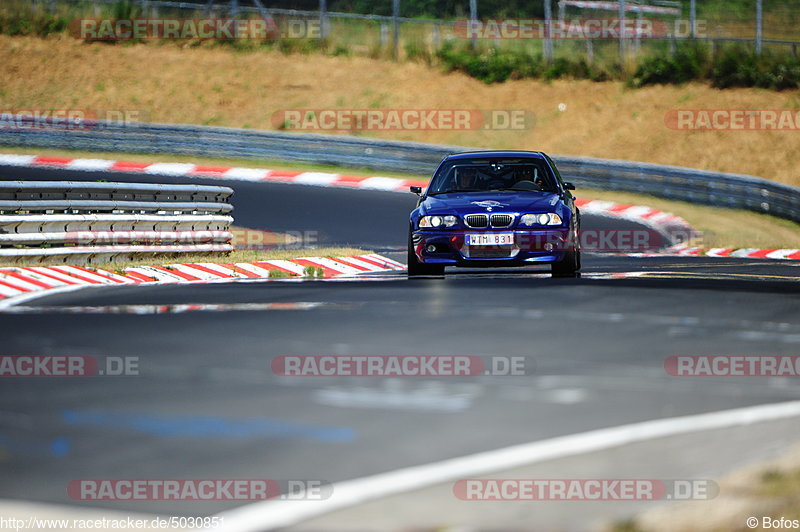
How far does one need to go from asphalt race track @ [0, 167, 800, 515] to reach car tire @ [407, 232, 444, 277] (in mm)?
271

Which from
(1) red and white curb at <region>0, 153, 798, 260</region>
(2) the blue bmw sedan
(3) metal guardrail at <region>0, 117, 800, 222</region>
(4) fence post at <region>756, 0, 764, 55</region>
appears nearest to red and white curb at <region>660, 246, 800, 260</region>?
(1) red and white curb at <region>0, 153, 798, 260</region>

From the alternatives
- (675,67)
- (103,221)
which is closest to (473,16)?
(675,67)

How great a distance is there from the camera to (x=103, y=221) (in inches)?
642

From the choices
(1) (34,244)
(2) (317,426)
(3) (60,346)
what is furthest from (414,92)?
(2) (317,426)

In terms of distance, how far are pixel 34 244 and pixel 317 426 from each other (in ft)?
34.1

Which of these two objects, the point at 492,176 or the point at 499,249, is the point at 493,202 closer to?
the point at 499,249

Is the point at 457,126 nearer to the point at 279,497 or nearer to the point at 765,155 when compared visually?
the point at 765,155

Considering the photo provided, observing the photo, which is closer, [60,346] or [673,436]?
[673,436]

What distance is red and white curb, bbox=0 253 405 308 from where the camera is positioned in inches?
520

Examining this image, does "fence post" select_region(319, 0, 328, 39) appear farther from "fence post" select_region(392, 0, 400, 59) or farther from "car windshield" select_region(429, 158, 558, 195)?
"car windshield" select_region(429, 158, 558, 195)

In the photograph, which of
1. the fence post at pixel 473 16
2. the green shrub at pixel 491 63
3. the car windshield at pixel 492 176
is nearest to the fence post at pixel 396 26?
the green shrub at pixel 491 63

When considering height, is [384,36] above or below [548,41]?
above

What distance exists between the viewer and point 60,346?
8.41m

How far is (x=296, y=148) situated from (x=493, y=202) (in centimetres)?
1819
